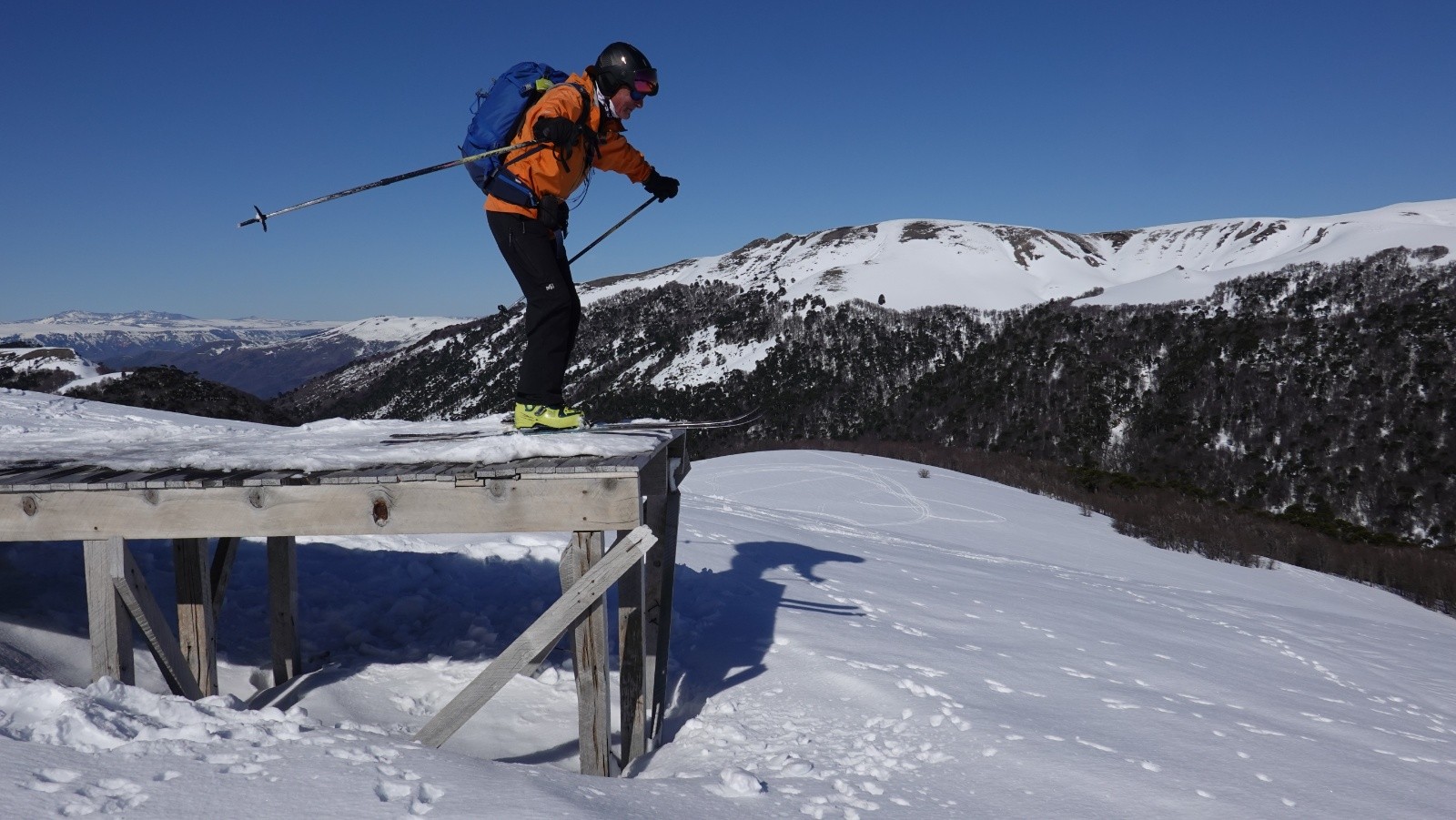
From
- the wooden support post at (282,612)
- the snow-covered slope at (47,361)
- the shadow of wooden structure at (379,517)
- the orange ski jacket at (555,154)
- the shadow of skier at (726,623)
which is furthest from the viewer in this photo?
the snow-covered slope at (47,361)

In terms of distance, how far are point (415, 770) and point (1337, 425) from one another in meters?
50.1

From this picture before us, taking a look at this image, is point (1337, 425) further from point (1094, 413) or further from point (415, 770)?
point (415, 770)

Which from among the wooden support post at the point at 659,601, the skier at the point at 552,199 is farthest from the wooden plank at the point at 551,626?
the skier at the point at 552,199

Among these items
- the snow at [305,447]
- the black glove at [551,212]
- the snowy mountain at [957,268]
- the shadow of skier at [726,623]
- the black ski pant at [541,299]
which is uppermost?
the snowy mountain at [957,268]

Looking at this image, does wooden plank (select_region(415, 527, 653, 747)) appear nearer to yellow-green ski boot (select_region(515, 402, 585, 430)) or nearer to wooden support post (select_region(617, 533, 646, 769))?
wooden support post (select_region(617, 533, 646, 769))

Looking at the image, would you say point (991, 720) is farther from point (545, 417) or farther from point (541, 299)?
point (541, 299)

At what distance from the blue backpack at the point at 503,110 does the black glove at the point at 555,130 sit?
1.01 ft

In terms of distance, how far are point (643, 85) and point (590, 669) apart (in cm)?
359

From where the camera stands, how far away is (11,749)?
9.57 ft

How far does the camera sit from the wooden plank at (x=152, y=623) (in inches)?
161

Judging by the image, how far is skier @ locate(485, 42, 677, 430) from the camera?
5160 millimetres

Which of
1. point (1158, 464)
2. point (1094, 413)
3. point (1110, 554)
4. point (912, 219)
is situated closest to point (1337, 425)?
point (1158, 464)

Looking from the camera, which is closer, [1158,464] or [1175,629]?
[1175,629]

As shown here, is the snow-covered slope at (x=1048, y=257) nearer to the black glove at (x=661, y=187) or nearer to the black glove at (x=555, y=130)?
the black glove at (x=661, y=187)
